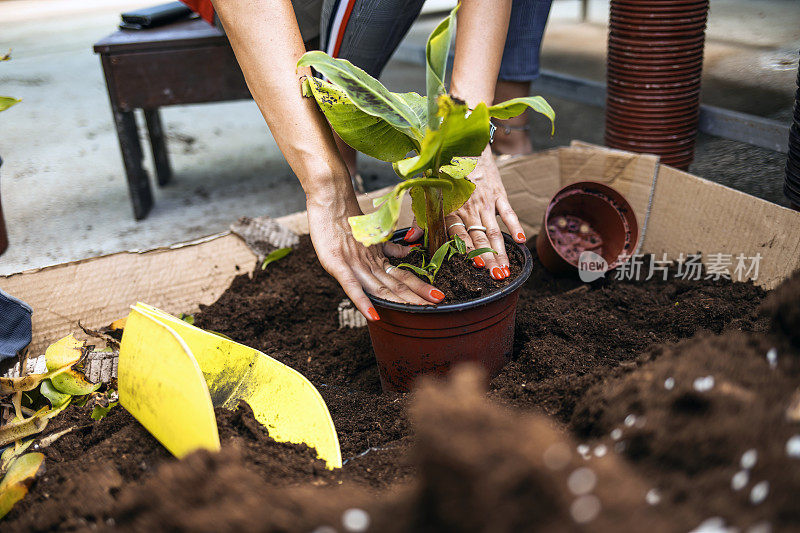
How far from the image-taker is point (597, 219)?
1.44 meters

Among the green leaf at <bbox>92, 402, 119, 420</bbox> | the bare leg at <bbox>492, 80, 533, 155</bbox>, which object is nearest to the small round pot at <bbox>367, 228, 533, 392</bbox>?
the green leaf at <bbox>92, 402, 119, 420</bbox>

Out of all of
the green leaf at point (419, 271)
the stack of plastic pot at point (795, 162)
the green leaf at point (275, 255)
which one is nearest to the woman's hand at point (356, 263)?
the green leaf at point (419, 271)

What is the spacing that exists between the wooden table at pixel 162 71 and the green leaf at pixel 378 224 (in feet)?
4.43

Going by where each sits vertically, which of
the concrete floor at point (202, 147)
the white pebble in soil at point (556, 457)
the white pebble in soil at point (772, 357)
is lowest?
the concrete floor at point (202, 147)

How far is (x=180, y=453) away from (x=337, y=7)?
1.01 m

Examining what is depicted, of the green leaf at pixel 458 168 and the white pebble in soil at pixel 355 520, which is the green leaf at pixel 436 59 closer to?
the green leaf at pixel 458 168

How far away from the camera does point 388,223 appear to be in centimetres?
79

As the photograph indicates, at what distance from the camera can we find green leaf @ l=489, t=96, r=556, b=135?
81 centimetres

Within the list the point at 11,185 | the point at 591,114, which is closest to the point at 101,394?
the point at 11,185

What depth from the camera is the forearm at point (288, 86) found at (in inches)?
39.3

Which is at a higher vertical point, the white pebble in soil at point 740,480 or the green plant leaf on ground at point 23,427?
the white pebble in soil at point 740,480

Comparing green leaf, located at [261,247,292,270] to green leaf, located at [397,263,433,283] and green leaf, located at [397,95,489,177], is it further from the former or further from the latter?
green leaf, located at [397,95,489,177]

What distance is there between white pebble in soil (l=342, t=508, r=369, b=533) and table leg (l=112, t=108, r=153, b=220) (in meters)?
1.83

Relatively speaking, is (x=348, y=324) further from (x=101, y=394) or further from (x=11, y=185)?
(x=11, y=185)
